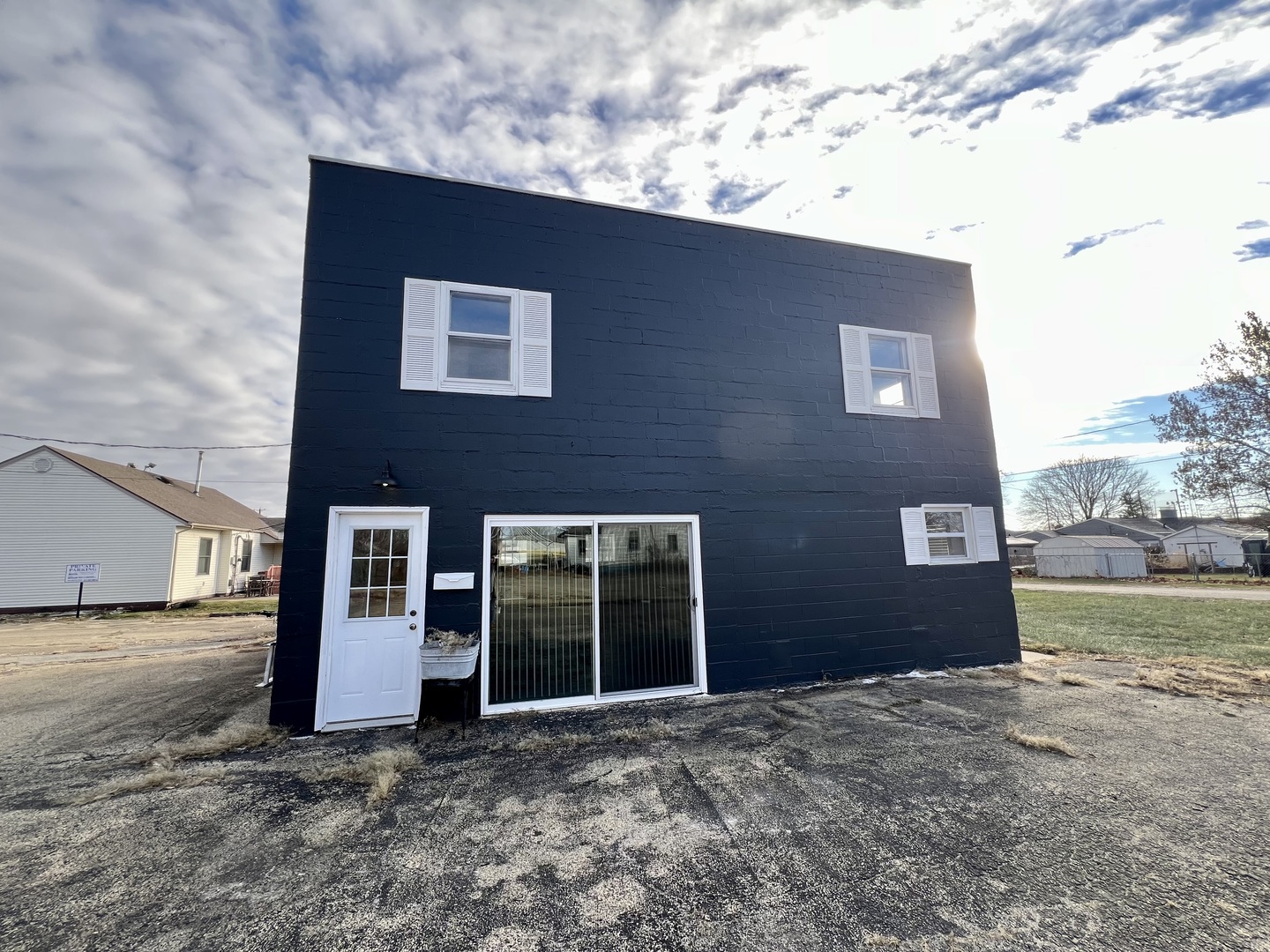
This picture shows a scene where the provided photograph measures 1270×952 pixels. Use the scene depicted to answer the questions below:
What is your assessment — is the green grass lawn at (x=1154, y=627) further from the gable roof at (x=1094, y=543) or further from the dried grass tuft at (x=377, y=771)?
the gable roof at (x=1094, y=543)

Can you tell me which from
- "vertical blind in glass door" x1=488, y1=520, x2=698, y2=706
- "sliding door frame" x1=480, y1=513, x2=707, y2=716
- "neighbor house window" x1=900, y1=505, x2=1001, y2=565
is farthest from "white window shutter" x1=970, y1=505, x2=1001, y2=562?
"vertical blind in glass door" x1=488, y1=520, x2=698, y2=706

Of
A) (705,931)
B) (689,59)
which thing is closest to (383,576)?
(705,931)

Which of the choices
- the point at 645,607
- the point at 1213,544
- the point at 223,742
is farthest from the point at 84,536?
the point at 1213,544

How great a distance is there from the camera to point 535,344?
232 inches

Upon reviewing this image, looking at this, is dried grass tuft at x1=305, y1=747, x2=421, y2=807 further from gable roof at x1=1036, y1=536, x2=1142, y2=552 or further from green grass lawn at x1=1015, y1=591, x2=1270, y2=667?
gable roof at x1=1036, y1=536, x2=1142, y2=552

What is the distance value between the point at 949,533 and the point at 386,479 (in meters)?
7.67

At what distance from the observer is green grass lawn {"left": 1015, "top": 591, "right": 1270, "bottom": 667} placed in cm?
777

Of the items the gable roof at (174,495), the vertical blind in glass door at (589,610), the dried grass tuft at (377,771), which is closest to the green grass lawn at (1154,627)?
the vertical blind in glass door at (589,610)

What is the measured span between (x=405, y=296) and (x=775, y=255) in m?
4.99

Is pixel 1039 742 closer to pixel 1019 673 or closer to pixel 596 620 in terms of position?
pixel 1019 673

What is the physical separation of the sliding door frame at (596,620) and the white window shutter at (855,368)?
301cm

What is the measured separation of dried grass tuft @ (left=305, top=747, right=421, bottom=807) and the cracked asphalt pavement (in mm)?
95

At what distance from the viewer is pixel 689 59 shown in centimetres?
609

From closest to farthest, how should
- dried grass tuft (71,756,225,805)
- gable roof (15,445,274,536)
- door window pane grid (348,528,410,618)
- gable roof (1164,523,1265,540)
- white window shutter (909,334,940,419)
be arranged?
dried grass tuft (71,756,225,805), door window pane grid (348,528,410,618), white window shutter (909,334,940,419), gable roof (15,445,274,536), gable roof (1164,523,1265,540)
